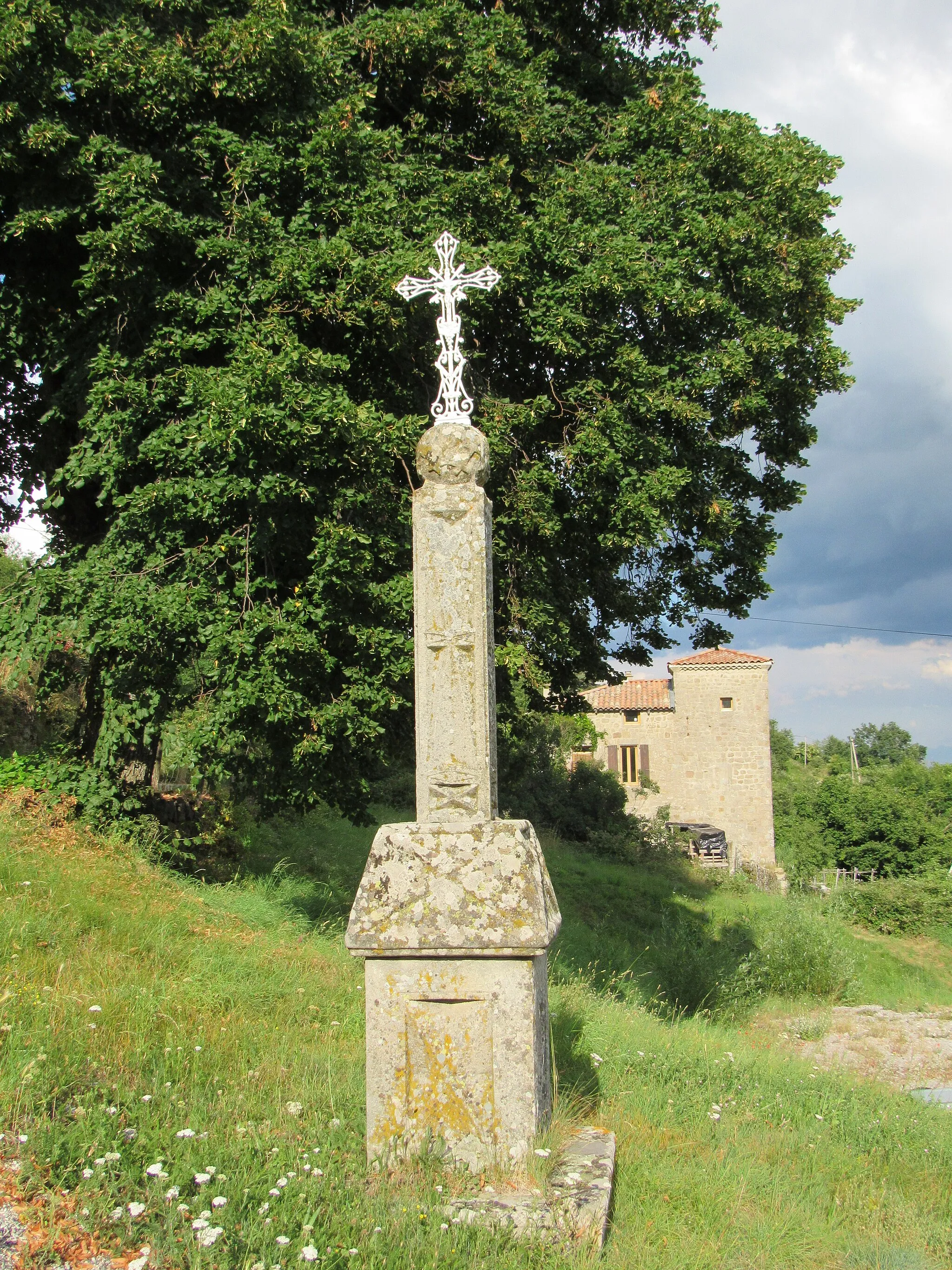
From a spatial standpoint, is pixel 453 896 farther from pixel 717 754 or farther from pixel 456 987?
pixel 717 754

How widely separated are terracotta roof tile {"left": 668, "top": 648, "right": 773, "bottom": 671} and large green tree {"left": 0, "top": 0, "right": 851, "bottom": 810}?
2452 cm

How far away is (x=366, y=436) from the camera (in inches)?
308

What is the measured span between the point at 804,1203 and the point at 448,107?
9.88 metres

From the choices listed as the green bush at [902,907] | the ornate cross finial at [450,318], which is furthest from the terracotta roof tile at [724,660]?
the ornate cross finial at [450,318]

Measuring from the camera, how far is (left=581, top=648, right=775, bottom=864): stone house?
34.0 meters

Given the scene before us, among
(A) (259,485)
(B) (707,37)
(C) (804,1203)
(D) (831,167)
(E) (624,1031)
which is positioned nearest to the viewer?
(C) (804,1203)

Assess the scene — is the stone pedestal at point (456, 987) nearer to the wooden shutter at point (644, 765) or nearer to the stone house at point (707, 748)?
the stone house at point (707, 748)

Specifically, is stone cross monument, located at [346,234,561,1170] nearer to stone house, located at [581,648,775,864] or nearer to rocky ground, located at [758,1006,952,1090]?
rocky ground, located at [758,1006,952,1090]

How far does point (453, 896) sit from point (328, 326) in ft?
20.4

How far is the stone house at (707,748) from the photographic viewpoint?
34.0 metres

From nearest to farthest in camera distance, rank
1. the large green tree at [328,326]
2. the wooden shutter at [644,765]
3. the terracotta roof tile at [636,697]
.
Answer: the large green tree at [328,326]
the wooden shutter at [644,765]
the terracotta roof tile at [636,697]

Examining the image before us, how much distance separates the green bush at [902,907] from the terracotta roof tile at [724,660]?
404 inches

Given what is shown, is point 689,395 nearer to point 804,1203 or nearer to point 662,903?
point 804,1203

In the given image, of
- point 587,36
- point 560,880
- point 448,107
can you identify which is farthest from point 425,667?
point 560,880
